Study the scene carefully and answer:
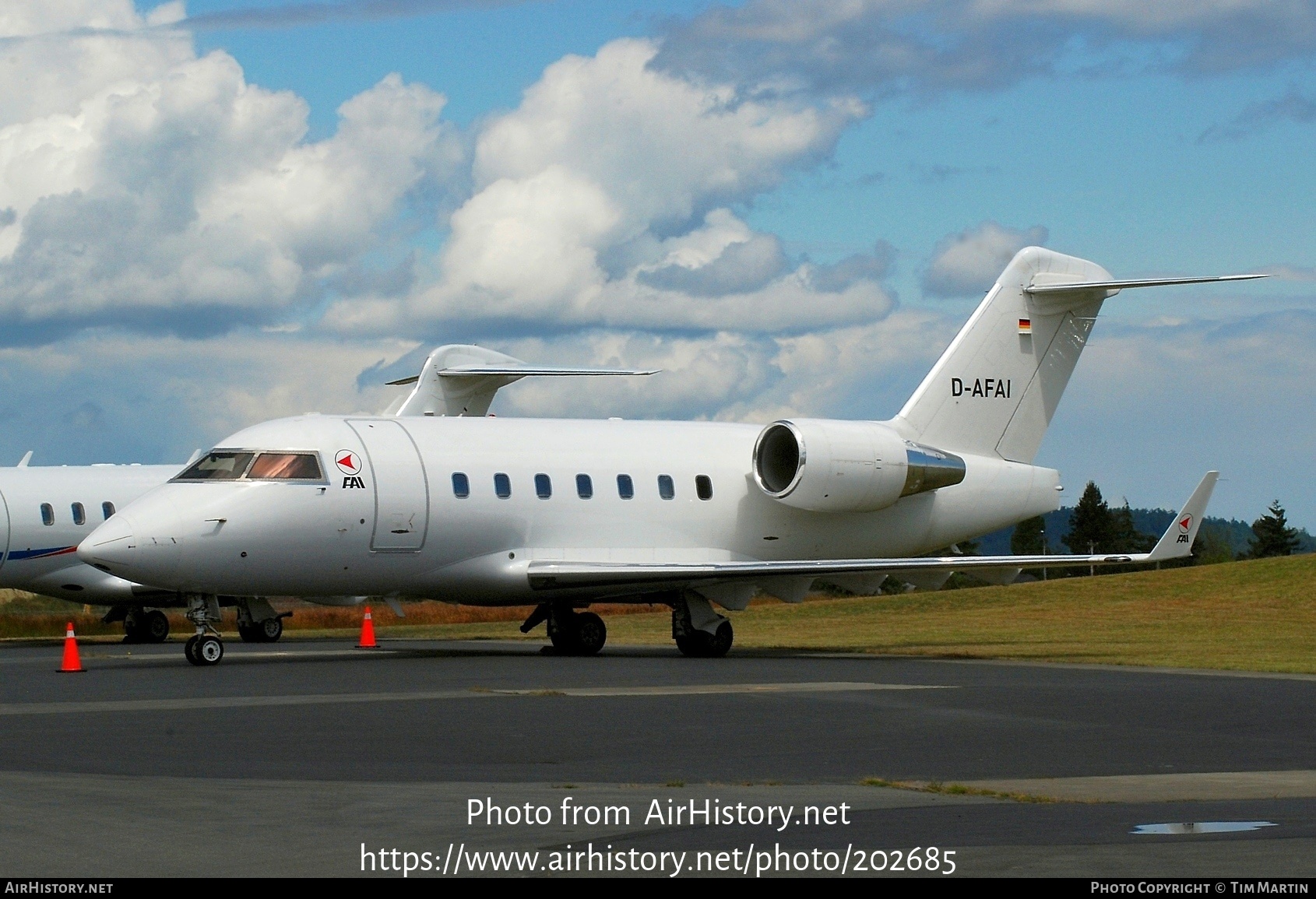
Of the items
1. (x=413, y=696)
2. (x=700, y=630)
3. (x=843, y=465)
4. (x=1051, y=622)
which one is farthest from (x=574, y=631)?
(x=1051, y=622)

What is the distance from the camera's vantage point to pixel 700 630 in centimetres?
2870

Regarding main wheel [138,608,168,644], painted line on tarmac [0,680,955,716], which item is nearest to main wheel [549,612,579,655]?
painted line on tarmac [0,680,955,716]

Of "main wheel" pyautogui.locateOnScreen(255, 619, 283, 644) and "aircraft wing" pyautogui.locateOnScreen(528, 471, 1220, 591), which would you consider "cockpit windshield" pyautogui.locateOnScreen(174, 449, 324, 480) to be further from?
"main wheel" pyautogui.locateOnScreen(255, 619, 283, 644)

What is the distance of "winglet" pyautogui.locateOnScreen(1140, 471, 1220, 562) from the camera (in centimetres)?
2606

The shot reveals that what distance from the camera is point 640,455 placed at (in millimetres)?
29734

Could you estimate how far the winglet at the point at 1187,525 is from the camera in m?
26.1

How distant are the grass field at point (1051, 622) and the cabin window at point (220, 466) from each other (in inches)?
436

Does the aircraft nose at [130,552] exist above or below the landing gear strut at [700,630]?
above

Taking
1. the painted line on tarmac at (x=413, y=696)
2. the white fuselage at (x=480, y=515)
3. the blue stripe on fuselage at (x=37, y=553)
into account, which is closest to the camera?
the painted line on tarmac at (x=413, y=696)

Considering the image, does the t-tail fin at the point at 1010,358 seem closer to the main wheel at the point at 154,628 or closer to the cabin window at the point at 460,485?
the cabin window at the point at 460,485

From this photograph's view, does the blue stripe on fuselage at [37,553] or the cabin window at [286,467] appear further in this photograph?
the blue stripe on fuselage at [37,553]

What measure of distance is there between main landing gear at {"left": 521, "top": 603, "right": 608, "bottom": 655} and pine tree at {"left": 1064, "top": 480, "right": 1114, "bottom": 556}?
104758 mm

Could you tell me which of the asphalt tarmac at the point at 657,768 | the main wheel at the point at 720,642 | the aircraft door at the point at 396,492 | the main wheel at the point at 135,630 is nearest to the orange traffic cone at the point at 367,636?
the aircraft door at the point at 396,492

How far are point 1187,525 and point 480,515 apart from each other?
1068 cm
